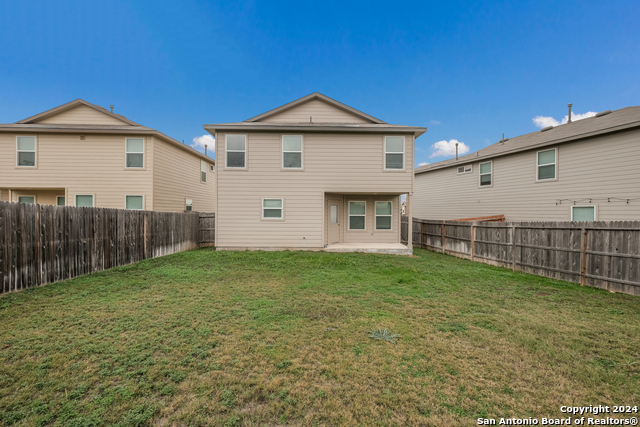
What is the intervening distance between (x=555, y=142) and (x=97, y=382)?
15.6 metres

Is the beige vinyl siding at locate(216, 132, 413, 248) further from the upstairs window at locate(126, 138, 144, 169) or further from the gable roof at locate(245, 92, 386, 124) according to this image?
the upstairs window at locate(126, 138, 144, 169)

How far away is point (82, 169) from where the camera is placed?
12.2 metres

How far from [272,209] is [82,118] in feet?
35.3

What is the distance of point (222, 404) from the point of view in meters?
2.18

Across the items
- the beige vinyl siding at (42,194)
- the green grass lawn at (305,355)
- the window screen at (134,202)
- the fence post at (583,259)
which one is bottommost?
the green grass lawn at (305,355)

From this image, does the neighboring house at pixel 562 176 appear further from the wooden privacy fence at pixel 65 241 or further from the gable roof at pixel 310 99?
the wooden privacy fence at pixel 65 241

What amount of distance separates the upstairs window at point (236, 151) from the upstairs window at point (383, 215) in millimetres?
6597

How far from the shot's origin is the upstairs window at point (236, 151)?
36.2 ft

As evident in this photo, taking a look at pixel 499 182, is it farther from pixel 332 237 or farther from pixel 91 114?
pixel 91 114

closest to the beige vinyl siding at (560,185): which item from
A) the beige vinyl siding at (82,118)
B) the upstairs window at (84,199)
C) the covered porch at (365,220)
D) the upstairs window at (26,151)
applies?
the covered porch at (365,220)

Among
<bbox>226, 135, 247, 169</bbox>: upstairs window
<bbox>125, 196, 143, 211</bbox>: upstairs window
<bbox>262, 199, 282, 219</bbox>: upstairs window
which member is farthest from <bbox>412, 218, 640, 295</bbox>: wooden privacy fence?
<bbox>125, 196, 143, 211</bbox>: upstairs window

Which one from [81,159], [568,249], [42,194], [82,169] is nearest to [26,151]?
[42,194]

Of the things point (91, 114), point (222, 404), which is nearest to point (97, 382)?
point (222, 404)

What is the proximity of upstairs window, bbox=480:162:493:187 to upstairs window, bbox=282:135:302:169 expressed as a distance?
1060 centimetres
